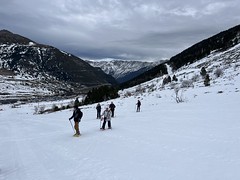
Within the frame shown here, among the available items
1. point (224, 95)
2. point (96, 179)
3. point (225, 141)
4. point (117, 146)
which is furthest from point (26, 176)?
point (224, 95)

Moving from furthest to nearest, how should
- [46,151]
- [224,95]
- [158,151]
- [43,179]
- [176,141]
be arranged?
1. [224,95]
2. [46,151]
3. [176,141]
4. [158,151]
5. [43,179]

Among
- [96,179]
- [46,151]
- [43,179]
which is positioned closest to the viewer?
[96,179]

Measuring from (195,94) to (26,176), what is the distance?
3482 centimetres

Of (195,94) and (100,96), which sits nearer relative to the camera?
(195,94)

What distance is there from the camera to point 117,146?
44.2 ft

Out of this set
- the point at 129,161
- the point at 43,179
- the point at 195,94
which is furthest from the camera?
the point at 195,94

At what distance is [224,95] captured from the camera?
34750 millimetres

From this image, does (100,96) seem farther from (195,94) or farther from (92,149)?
(92,149)

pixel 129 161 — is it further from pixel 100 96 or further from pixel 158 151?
pixel 100 96

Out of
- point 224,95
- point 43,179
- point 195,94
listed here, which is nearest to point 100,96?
point 195,94

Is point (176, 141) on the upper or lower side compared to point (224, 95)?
lower

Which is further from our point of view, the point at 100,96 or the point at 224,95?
the point at 100,96

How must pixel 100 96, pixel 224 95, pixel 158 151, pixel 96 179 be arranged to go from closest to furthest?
pixel 96 179
pixel 158 151
pixel 224 95
pixel 100 96

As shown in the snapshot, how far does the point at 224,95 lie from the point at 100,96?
4710cm
